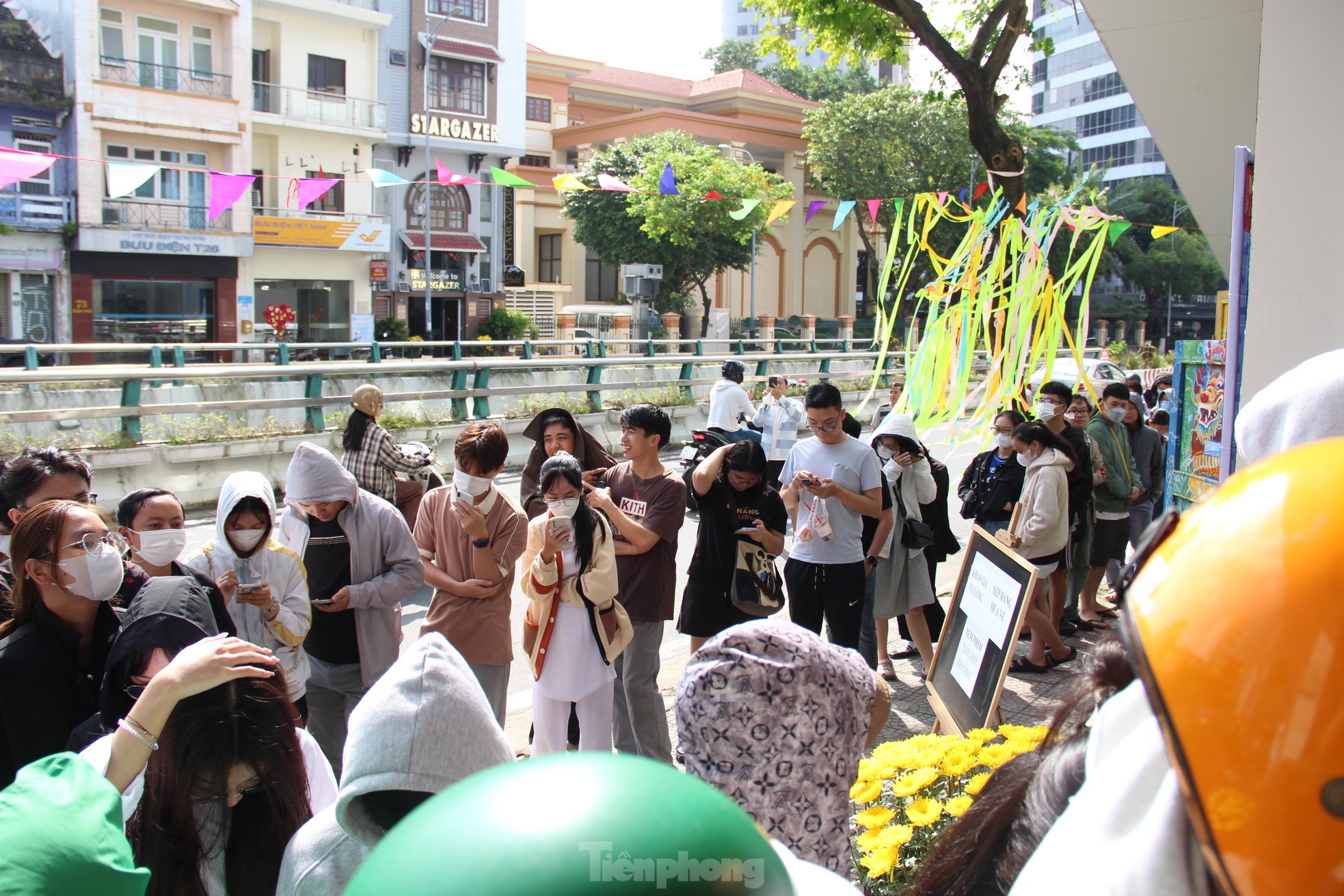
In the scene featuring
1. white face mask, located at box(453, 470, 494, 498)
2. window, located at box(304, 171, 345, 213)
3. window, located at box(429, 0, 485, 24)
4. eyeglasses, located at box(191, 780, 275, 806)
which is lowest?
eyeglasses, located at box(191, 780, 275, 806)

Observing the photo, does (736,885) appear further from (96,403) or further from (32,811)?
(96,403)

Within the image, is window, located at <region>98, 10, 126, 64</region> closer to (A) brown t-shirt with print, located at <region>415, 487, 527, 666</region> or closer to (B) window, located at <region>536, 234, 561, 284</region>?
(B) window, located at <region>536, 234, 561, 284</region>

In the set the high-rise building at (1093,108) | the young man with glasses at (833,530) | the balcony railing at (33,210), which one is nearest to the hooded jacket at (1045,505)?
the young man with glasses at (833,530)

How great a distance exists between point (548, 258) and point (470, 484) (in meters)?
42.8

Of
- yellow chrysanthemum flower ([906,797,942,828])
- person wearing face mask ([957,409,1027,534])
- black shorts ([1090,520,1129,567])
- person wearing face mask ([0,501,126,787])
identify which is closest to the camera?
yellow chrysanthemum flower ([906,797,942,828])

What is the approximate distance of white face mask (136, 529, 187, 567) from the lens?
3570 mm

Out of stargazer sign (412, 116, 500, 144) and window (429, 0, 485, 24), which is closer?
window (429, 0, 485, 24)

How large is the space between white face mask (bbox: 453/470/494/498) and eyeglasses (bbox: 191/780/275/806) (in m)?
2.23

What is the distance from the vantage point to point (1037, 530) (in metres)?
5.72

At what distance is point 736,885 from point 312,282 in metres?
35.1

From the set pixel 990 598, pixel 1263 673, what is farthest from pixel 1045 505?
pixel 1263 673

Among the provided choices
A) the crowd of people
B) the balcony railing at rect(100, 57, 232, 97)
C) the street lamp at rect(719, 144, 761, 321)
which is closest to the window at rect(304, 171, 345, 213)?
the balcony railing at rect(100, 57, 232, 97)

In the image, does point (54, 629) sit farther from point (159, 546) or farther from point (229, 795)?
point (229, 795)

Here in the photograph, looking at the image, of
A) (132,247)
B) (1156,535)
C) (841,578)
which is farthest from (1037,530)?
(132,247)
